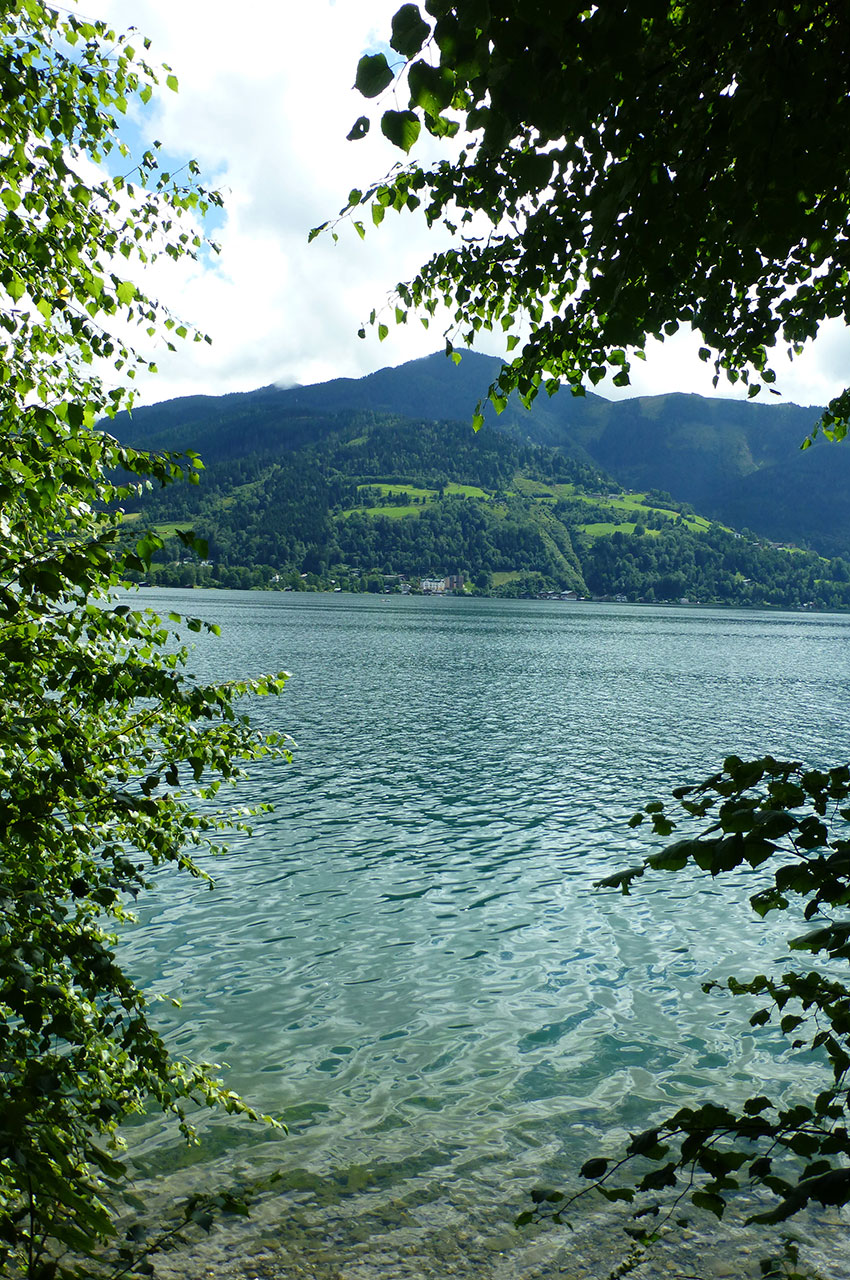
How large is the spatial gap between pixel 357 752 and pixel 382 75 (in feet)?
111

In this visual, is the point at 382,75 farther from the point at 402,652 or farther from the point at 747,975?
the point at 402,652

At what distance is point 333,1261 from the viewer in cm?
797

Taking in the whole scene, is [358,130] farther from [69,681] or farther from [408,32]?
[69,681]

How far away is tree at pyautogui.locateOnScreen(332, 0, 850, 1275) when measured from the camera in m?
2.57

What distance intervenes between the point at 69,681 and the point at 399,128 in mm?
4541

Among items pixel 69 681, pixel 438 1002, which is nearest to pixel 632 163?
pixel 69 681

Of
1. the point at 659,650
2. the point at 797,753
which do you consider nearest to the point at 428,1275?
the point at 797,753

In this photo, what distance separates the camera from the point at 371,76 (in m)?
2.54

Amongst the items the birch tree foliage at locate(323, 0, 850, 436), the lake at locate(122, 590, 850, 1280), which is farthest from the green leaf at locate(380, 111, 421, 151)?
the lake at locate(122, 590, 850, 1280)

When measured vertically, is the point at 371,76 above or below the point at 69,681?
above

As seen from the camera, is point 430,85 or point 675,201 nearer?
point 430,85

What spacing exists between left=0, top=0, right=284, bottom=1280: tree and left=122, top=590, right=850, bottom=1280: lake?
2.69 meters

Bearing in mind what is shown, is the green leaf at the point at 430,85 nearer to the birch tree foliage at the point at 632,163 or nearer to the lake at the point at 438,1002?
the birch tree foliage at the point at 632,163

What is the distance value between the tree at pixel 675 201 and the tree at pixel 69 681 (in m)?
2.36
